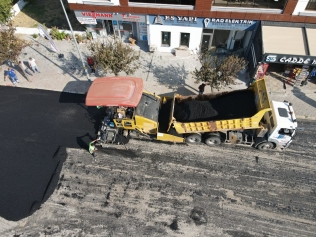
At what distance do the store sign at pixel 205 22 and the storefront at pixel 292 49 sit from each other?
4.35 feet

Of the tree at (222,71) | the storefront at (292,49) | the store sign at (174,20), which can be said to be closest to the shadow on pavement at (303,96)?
the storefront at (292,49)

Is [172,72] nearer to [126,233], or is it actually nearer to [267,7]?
[267,7]

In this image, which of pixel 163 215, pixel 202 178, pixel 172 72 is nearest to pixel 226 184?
pixel 202 178

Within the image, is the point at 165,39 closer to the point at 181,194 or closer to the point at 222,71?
the point at 222,71

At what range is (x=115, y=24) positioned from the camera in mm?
20406

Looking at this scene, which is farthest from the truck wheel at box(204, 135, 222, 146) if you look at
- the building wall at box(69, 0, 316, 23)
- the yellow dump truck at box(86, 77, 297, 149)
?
the building wall at box(69, 0, 316, 23)

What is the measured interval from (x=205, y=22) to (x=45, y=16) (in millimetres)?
15986

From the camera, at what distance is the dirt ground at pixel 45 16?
75.2ft

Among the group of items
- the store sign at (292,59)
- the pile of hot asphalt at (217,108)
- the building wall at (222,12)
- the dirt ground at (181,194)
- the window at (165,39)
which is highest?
the building wall at (222,12)

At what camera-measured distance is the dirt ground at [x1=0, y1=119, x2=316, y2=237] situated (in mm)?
11906

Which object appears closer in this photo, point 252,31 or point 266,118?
point 266,118

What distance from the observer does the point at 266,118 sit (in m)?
13.9

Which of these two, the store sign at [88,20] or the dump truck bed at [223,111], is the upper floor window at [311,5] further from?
the store sign at [88,20]

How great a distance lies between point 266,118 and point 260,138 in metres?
1.21
